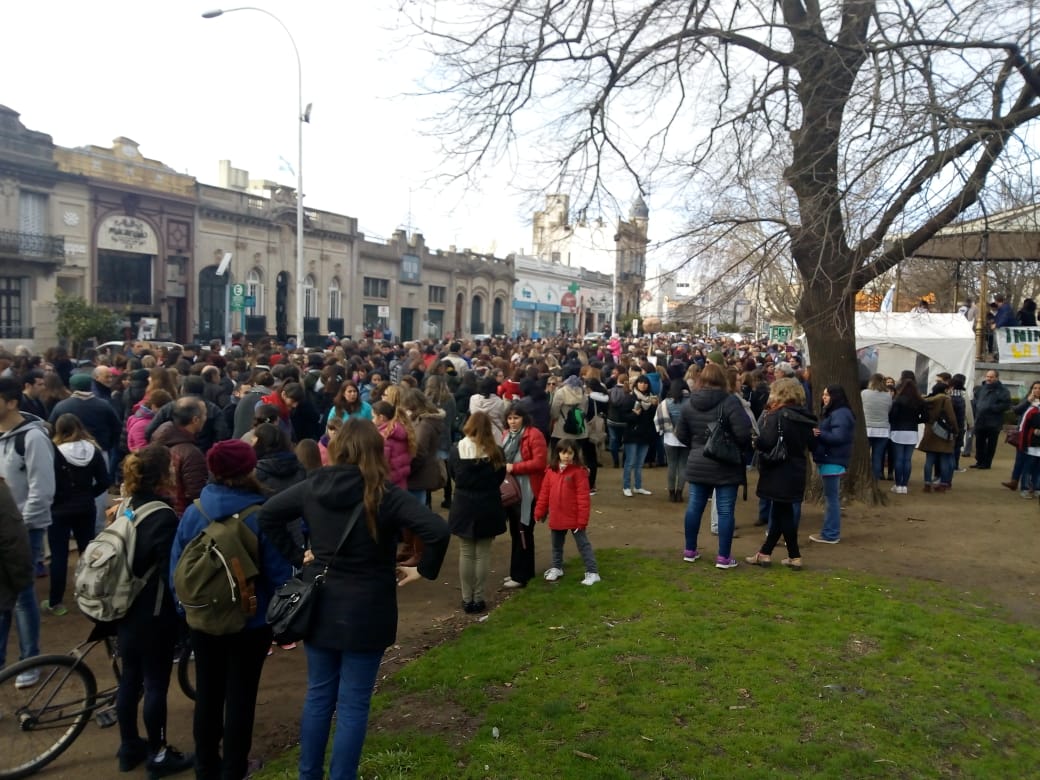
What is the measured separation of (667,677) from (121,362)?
10330 mm

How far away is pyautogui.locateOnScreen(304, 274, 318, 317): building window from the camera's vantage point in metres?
41.3

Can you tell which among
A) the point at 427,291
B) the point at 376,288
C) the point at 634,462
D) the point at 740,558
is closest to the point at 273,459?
the point at 740,558

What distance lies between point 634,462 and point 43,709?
25.8 ft

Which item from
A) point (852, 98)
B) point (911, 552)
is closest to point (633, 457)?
point (911, 552)

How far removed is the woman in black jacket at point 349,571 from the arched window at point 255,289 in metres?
36.2

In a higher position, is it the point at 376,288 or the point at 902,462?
the point at 376,288

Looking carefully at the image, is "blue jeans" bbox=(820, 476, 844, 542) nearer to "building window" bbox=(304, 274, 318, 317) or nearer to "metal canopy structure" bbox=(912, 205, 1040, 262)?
"metal canopy structure" bbox=(912, 205, 1040, 262)

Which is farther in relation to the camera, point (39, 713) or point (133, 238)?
point (133, 238)

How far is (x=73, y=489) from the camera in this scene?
18.8 ft

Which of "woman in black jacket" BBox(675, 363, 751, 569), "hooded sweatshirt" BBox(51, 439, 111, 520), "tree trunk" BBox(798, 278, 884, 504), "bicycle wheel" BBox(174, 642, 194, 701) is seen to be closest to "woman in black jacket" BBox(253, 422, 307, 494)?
"bicycle wheel" BBox(174, 642, 194, 701)

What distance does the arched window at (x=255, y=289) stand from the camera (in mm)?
37688

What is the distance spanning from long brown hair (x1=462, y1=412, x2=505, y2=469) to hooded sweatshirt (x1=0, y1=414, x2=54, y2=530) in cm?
290

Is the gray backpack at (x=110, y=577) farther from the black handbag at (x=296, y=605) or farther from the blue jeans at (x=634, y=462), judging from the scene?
the blue jeans at (x=634, y=462)

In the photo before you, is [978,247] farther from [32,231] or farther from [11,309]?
[11,309]
